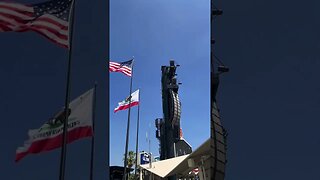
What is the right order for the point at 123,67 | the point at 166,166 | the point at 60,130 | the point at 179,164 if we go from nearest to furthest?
the point at 60,130 → the point at 123,67 → the point at 179,164 → the point at 166,166

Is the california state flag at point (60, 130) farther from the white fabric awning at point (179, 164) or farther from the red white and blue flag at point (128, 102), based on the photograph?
the red white and blue flag at point (128, 102)

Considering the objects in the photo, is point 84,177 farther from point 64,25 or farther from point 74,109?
point 64,25

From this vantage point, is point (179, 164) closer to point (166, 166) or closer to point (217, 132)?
point (166, 166)

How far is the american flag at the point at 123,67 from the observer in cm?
1451

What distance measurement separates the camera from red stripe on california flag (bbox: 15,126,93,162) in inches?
349

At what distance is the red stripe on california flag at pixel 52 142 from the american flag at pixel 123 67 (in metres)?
4.99

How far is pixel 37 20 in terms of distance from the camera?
8.34m

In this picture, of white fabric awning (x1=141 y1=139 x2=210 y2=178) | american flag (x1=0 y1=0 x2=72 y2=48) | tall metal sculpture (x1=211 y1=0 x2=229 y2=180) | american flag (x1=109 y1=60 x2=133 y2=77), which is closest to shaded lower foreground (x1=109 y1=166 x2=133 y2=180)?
white fabric awning (x1=141 y1=139 x2=210 y2=178)

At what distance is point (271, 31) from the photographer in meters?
10.5

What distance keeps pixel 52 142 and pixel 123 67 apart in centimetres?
632

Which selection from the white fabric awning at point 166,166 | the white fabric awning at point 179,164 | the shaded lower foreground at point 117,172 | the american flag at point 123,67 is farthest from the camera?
the white fabric awning at point 166,166

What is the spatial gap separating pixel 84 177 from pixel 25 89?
2510 millimetres

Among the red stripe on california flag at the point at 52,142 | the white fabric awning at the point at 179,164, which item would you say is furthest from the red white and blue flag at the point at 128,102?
the red stripe on california flag at the point at 52,142

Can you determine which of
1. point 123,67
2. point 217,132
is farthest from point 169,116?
point 217,132
